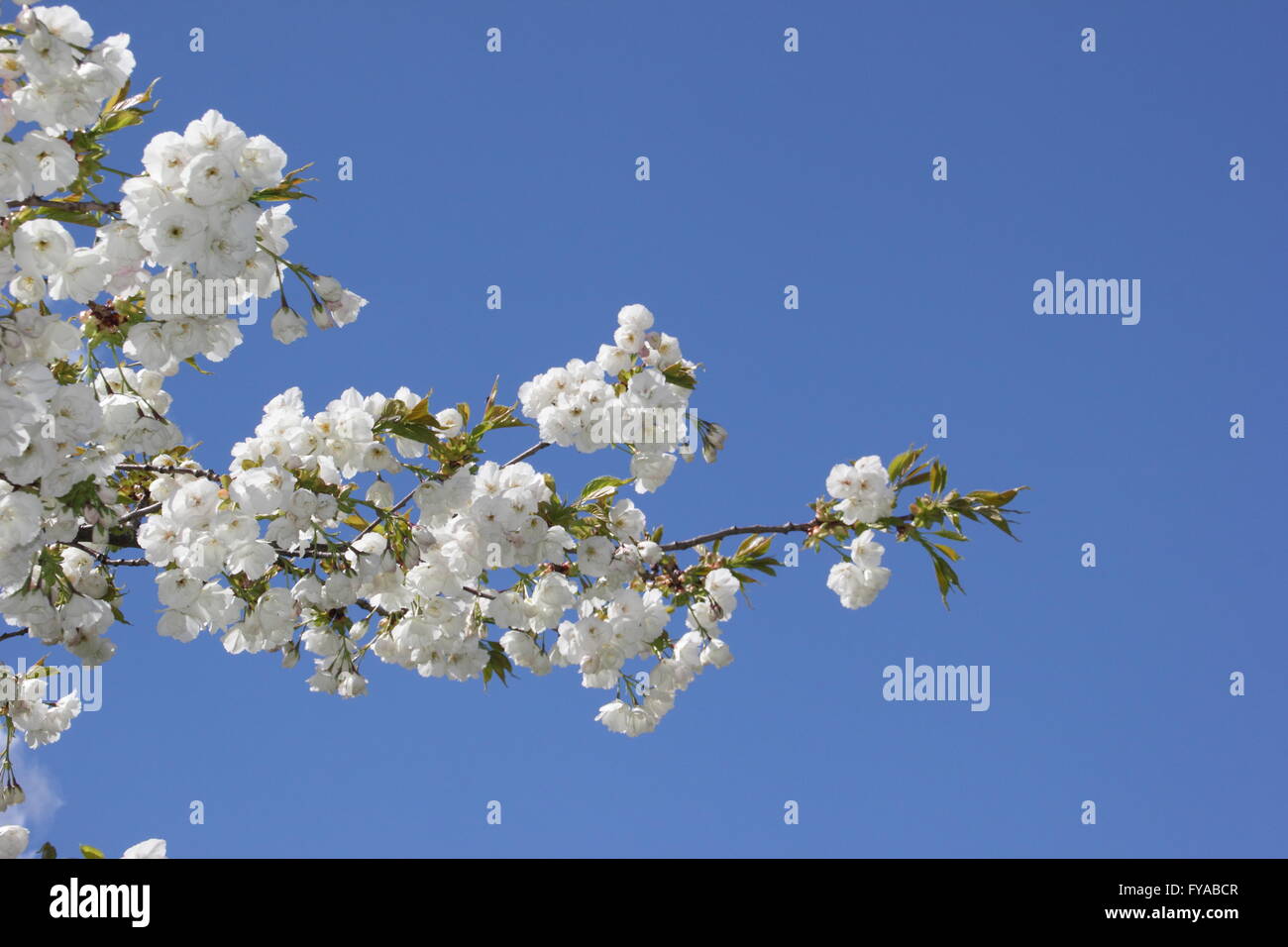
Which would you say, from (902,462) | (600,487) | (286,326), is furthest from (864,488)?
(286,326)

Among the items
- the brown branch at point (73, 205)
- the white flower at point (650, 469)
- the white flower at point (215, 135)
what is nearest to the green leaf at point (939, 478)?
the white flower at point (650, 469)

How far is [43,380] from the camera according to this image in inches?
114

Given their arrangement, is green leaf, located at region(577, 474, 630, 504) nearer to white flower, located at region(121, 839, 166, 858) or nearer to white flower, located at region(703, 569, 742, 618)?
white flower, located at region(703, 569, 742, 618)

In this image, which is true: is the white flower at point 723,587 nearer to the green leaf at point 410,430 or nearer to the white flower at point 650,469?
the white flower at point 650,469

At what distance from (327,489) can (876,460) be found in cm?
180

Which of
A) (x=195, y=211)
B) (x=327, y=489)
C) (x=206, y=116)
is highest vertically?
(x=206, y=116)

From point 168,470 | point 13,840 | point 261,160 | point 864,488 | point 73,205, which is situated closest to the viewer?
point 13,840

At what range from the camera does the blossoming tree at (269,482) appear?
119 inches

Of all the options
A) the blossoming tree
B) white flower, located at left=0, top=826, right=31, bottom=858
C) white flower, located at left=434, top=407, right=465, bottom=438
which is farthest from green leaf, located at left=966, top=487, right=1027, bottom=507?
white flower, located at left=0, top=826, right=31, bottom=858

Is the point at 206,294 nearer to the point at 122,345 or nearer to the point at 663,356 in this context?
the point at 122,345

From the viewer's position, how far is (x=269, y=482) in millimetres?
3340

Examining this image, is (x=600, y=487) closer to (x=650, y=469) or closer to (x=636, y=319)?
(x=650, y=469)

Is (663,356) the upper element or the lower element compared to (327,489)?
upper
